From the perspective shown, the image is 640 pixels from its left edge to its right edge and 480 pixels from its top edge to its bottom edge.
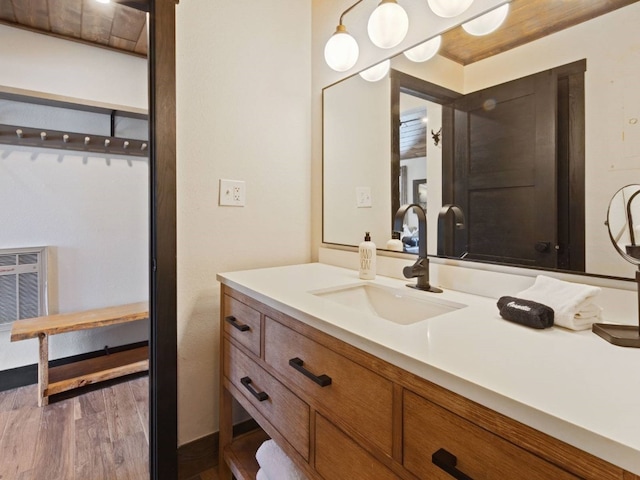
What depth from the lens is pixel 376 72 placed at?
4.96 feet

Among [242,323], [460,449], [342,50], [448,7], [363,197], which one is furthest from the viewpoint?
[363,197]

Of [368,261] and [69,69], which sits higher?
[69,69]

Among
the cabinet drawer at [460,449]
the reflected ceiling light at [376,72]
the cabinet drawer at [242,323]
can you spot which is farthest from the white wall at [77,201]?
the cabinet drawer at [460,449]


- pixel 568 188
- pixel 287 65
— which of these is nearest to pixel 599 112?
pixel 568 188

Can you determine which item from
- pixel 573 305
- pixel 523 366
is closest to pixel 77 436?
pixel 523 366

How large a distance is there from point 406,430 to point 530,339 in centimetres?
32

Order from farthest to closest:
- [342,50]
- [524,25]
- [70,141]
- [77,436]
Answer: [70,141]
[77,436]
[342,50]
[524,25]

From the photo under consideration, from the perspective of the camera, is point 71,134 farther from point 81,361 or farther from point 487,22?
point 487,22

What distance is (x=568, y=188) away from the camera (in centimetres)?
92

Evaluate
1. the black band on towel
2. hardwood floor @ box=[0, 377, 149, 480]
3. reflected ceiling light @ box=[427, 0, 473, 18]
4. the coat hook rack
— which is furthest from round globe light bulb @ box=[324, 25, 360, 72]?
hardwood floor @ box=[0, 377, 149, 480]

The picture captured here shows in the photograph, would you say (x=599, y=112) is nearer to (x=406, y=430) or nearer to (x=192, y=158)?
(x=406, y=430)

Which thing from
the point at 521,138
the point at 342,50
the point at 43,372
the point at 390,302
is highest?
the point at 342,50

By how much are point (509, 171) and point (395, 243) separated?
1.72ft

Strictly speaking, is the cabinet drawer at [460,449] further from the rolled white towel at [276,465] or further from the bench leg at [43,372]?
the bench leg at [43,372]
